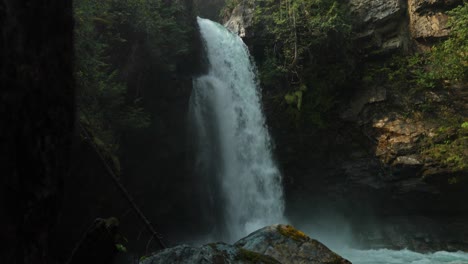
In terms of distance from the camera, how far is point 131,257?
12.8 meters

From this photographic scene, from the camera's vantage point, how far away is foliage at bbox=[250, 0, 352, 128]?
16359mm

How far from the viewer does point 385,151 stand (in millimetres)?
15188

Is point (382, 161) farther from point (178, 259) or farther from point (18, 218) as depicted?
point (18, 218)

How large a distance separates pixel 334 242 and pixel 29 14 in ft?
59.0

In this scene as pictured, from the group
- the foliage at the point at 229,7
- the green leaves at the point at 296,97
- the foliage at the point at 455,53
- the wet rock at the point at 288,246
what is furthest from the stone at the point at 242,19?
the wet rock at the point at 288,246

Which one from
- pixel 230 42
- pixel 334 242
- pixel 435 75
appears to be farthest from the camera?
pixel 230 42

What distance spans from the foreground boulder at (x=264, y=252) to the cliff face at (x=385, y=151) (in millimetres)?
10796

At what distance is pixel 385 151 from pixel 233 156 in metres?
7.15

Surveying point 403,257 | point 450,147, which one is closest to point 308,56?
point 450,147

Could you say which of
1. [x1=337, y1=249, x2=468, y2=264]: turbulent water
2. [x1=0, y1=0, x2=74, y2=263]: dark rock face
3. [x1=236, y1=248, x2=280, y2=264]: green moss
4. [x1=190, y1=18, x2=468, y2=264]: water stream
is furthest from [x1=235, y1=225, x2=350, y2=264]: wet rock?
[x1=190, y1=18, x2=468, y2=264]: water stream

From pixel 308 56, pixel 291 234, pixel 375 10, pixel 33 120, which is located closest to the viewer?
pixel 33 120

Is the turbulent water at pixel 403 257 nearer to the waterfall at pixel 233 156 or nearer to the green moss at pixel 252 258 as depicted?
the waterfall at pixel 233 156

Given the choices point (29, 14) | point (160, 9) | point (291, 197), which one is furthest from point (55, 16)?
point (291, 197)

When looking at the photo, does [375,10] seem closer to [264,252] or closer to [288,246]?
[288,246]
